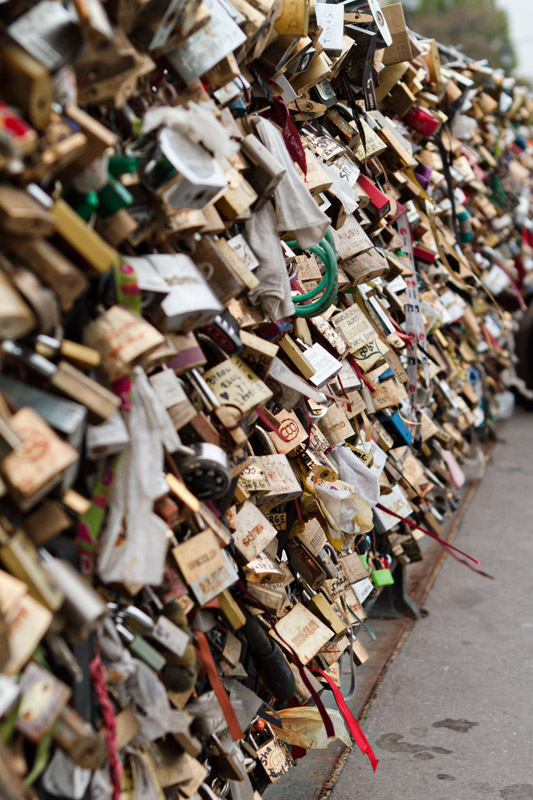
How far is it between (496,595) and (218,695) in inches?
99.2

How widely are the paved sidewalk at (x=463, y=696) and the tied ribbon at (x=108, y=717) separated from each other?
4.11 feet

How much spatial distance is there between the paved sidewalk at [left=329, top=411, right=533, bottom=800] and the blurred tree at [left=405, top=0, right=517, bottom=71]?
53.1 metres

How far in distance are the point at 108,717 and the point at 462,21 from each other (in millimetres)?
68996

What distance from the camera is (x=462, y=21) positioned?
6406cm

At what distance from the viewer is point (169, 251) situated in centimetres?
154

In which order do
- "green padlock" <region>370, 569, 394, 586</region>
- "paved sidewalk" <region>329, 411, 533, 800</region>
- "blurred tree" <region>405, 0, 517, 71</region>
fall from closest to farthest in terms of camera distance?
"paved sidewalk" <region>329, 411, 533, 800</region> → "green padlock" <region>370, 569, 394, 586</region> → "blurred tree" <region>405, 0, 517, 71</region>

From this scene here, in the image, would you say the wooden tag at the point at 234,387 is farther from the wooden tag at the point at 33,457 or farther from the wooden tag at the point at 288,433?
the wooden tag at the point at 33,457

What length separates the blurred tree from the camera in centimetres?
5844

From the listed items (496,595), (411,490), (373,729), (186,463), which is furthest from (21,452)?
(496,595)

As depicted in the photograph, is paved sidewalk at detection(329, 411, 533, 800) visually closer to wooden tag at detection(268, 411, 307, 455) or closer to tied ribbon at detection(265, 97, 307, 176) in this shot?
wooden tag at detection(268, 411, 307, 455)

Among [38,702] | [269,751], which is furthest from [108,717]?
[269,751]

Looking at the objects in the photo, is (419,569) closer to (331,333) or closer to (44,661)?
(331,333)

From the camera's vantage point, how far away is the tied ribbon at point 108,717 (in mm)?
1281

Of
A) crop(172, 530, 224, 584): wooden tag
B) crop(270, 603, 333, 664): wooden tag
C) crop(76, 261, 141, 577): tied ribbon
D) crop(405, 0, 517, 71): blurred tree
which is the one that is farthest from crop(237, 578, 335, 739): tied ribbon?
crop(405, 0, 517, 71): blurred tree
